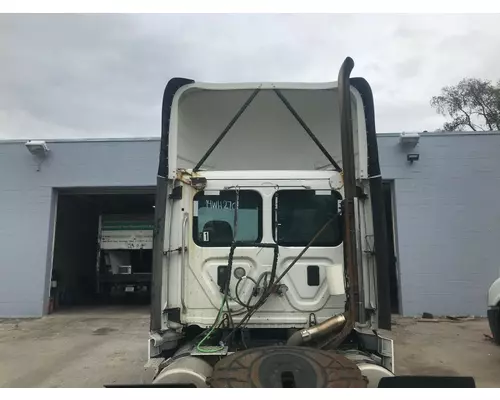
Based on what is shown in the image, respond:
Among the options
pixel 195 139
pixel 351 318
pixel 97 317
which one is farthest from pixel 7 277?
pixel 351 318

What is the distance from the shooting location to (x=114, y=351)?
7969mm

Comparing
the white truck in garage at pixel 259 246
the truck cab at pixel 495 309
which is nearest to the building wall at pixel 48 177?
the white truck in garage at pixel 259 246

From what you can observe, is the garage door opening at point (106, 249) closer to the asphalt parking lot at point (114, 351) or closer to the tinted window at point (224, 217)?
the asphalt parking lot at point (114, 351)

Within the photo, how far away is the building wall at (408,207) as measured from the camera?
11.4 metres

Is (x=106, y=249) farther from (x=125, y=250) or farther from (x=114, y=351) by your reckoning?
(x=114, y=351)

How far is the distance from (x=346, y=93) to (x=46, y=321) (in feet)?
37.1

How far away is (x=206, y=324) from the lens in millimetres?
4062

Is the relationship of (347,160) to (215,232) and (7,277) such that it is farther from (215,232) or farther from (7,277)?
(7,277)

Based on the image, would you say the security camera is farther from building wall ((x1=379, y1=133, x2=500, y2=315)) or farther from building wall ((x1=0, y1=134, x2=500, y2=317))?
building wall ((x1=379, y1=133, x2=500, y2=315))

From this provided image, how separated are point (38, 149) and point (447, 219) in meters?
11.7

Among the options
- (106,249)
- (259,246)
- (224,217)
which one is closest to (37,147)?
(106,249)

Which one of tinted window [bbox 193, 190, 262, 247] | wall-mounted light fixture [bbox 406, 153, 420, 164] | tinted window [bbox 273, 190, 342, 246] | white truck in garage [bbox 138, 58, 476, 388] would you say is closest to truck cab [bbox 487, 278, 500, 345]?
white truck in garage [bbox 138, 58, 476, 388]

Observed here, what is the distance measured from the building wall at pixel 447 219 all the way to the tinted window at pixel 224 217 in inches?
337

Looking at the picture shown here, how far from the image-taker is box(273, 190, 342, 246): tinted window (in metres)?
4.20
